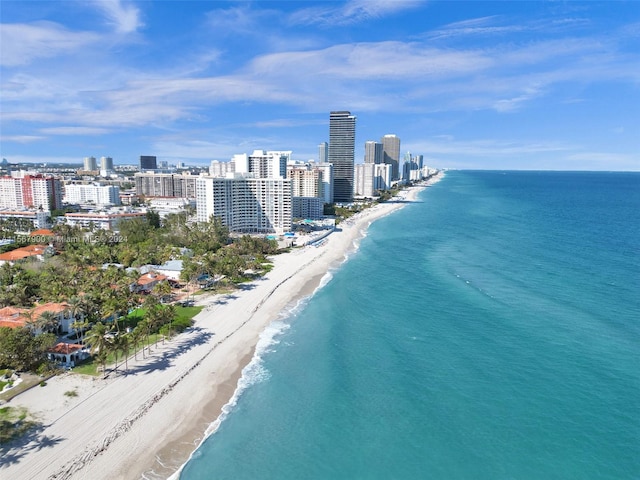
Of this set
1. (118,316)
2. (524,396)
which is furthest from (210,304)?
(524,396)

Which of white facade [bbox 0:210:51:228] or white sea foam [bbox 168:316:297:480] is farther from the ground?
white facade [bbox 0:210:51:228]

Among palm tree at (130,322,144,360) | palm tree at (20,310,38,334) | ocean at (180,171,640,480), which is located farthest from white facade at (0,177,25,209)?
palm tree at (130,322,144,360)

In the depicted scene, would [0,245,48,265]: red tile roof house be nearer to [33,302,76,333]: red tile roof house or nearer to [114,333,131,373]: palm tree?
[33,302,76,333]: red tile roof house

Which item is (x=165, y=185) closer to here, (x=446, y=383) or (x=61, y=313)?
(x=61, y=313)

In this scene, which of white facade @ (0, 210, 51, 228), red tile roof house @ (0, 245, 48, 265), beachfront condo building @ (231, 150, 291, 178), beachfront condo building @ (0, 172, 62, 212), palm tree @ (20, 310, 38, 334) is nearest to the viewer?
palm tree @ (20, 310, 38, 334)

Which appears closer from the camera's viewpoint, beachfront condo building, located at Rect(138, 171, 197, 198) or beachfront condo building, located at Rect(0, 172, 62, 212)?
beachfront condo building, located at Rect(0, 172, 62, 212)

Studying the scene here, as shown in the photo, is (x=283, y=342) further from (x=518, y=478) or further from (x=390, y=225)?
(x=390, y=225)
